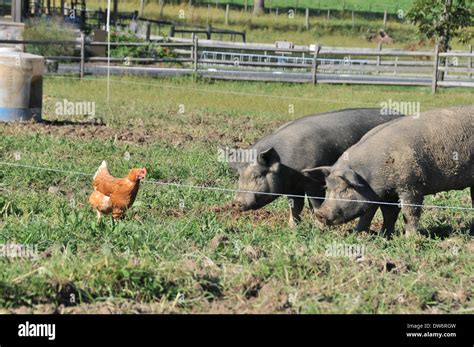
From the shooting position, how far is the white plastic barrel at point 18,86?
49.2 ft

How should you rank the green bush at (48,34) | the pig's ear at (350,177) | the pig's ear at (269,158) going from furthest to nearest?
the green bush at (48,34)
the pig's ear at (269,158)
the pig's ear at (350,177)

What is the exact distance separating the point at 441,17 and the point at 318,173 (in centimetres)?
2464

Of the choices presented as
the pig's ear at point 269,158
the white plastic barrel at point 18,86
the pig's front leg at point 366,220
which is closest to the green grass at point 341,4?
the white plastic barrel at point 18,86

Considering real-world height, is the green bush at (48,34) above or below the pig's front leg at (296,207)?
above

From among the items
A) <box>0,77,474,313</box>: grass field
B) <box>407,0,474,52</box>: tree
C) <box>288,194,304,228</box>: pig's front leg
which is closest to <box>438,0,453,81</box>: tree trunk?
<box>407,0,474,52</box>: tree

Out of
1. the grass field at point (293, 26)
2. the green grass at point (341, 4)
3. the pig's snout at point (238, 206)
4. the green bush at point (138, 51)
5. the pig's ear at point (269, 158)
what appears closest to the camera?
the pig's ear at point (269, 158)

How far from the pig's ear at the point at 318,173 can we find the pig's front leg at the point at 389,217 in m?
0.60

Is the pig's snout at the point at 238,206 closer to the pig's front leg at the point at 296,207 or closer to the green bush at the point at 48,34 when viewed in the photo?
the pig's front leg at the point at 296,207

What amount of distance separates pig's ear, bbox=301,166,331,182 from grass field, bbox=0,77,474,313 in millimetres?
443

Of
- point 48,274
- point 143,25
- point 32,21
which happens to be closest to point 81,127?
point 48,274

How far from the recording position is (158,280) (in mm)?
6141

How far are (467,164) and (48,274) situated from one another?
4438 millimetres

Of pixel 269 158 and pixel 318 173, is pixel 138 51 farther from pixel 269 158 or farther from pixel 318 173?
pixel 318 173

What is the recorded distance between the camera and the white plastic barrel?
49.2 ft
